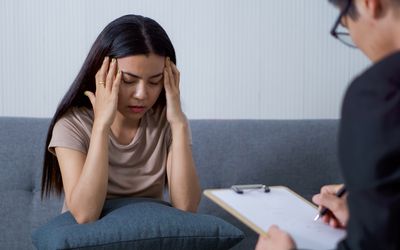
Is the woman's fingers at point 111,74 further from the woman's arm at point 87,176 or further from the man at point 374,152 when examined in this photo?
the man at point 374,152

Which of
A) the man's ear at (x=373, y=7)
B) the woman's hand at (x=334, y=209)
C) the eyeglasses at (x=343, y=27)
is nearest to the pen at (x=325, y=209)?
the woman's hand at (x=334, y=209)

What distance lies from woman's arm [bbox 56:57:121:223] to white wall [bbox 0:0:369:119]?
616 mm

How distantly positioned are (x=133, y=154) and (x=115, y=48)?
325mm

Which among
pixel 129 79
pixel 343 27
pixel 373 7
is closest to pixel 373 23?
pixel 373 7

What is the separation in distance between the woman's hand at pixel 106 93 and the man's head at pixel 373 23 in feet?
2.80

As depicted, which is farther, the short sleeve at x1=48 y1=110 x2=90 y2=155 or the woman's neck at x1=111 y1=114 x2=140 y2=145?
the woman's neck at x1=111 y1=114 x2=140 y2=145

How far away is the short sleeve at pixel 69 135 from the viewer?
5.09 ft

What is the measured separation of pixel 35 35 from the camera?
214 centimetres

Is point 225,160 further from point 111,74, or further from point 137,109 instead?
point 111,74

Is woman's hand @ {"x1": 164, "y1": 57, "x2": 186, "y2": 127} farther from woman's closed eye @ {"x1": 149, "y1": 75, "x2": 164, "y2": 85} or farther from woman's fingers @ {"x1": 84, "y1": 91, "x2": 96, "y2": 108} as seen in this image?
woman's fingers @ {"x1": 84, "y1": 91, "x2": 96, "y2": 108}

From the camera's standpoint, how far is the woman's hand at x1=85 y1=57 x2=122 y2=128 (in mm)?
1535

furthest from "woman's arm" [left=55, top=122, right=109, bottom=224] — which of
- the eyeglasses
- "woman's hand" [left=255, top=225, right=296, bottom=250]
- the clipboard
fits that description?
the eyeglasses

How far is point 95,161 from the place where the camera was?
149 cm

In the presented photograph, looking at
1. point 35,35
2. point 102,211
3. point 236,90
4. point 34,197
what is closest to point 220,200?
point 102,211
